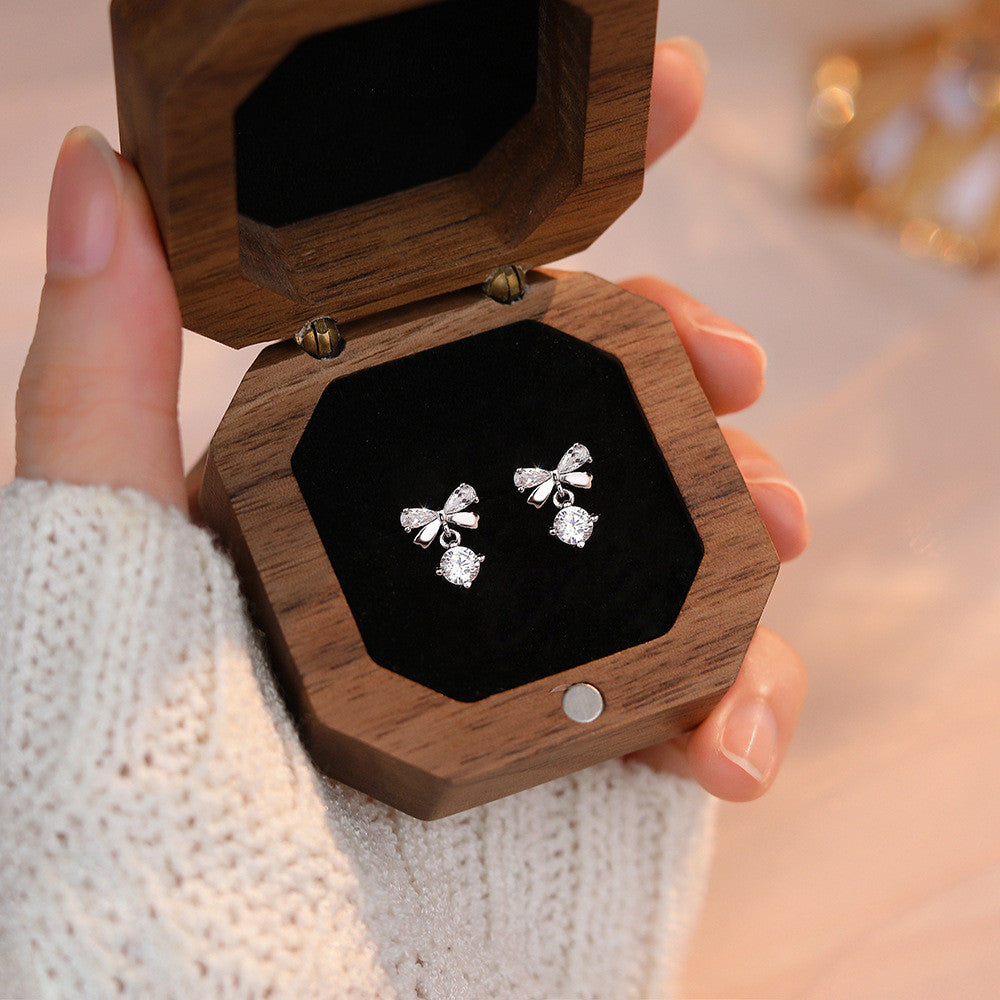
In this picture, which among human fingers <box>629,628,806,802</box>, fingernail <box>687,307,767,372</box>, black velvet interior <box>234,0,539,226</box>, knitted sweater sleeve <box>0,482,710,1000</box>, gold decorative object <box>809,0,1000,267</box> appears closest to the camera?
knitted sweater sleeve <box>0,482,710,1000</box>

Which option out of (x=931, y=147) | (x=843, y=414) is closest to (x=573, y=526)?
(x=843, y=414)

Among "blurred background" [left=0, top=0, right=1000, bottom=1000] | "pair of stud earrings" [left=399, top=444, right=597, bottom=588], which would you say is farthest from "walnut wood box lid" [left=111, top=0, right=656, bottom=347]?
"blurred background" [left=0, top=0, right=1000, bottom=1000]

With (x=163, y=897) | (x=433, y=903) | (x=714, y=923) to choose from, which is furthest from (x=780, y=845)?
(x=163, y=897)

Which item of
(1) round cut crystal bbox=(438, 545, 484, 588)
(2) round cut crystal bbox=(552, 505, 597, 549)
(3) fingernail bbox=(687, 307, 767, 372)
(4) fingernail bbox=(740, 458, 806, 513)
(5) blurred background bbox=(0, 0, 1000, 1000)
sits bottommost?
(5) blurred background bbox=(0, 0, 1000, 1000)

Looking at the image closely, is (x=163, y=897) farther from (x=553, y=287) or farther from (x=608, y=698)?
(x=553, y=287)

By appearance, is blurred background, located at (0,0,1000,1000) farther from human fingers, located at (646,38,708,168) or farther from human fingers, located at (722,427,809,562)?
human fingers, located at (646,38,708,168)

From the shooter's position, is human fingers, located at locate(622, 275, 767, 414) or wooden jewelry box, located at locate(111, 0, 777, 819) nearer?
wooden jewelry box, located at locate(111, 0, 777, 819)

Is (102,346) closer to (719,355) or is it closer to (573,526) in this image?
(573,526)
